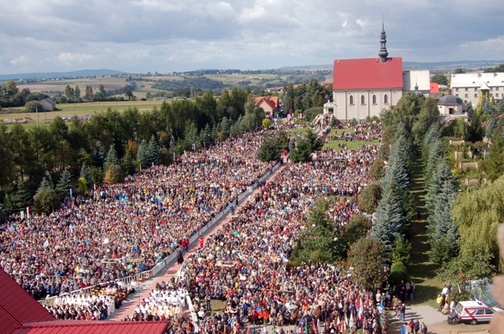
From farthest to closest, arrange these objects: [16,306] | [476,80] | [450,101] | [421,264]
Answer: [476,80] → [450,101] → [421,264] → [16,306]

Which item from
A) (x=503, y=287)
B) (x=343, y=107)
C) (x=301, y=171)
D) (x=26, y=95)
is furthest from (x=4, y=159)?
(x=26, y=95)

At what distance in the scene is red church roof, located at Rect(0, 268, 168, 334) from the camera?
33.7ft

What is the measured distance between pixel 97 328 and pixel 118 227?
2204cm

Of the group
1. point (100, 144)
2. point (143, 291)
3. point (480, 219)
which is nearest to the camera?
point (480, 219)

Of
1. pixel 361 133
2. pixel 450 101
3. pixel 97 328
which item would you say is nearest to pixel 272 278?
pixel 97 328

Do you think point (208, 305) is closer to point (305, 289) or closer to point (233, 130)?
point (305, 289)

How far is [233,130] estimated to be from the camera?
74.8 m

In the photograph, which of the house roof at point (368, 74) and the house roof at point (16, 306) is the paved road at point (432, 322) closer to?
the house roof at point (16, 306)

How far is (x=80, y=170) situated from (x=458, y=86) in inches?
3422

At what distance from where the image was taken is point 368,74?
3359 inches

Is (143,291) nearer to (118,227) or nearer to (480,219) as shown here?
(118,227)

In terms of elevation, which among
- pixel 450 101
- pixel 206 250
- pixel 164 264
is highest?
pixel 450 101

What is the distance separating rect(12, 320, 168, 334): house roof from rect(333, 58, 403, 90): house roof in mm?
76754

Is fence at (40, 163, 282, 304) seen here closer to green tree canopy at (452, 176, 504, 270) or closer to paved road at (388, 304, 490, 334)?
paved road at (388, 304, 490, 334)
